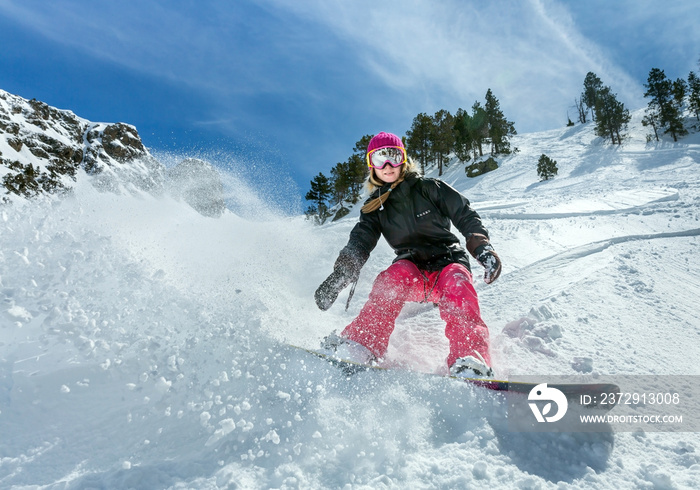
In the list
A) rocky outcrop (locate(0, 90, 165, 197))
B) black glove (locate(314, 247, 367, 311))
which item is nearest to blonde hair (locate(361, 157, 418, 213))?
black glove (locate(314, 247, 367, 311))

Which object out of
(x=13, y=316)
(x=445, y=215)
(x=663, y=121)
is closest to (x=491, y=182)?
(x=663, y=121)

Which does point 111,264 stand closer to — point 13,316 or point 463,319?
point 13,316

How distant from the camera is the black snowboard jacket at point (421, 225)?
3.04 metres

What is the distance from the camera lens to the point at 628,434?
5.07ft

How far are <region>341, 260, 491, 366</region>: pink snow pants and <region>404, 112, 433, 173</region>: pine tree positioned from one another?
40.6 m

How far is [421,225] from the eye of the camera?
Result: 123 inches

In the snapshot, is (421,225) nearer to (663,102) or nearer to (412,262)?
(412,262)

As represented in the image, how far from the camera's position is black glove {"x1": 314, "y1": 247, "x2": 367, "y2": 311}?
2852 millimetres

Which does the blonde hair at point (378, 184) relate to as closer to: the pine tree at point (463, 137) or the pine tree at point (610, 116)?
the pine tree at point (463, 137)

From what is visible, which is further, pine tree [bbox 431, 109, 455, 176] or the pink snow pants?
pine tree [bbox 431, 109, 455, 176]

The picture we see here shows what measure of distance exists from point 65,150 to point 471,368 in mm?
120207

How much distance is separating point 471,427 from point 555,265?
3.35 metres

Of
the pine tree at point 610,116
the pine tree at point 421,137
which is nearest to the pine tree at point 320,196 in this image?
the pine tree at point 421,137

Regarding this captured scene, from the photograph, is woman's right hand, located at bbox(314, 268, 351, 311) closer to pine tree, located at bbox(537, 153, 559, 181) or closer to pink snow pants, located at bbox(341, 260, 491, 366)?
pink snow pants, located at bbox(341, 260, 491, 366)
